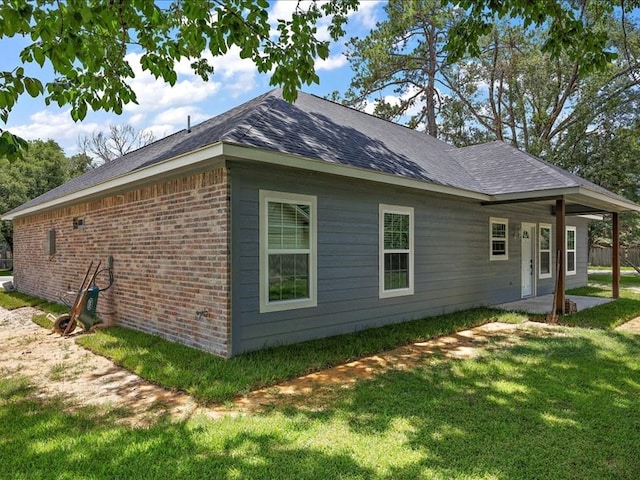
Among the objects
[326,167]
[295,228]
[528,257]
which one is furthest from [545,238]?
[295,228]

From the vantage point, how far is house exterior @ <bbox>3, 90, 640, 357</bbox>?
538cm

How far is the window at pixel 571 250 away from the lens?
1428cm

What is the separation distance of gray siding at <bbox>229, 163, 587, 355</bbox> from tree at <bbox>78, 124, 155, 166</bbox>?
3017 cm

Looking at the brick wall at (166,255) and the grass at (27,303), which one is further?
the grass at (27,303)

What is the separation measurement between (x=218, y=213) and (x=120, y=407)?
2.42m

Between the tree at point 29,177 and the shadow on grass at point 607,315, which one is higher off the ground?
the tree at point 29,177

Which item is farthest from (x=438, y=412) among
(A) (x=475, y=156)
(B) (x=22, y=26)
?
(A) (x=475, y=156)

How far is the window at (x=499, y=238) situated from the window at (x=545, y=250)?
201 centimetres

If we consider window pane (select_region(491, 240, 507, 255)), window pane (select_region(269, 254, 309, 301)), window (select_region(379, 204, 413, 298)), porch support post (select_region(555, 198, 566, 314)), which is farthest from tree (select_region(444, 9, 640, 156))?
window pane (select_region(269, 254, 309, 301))

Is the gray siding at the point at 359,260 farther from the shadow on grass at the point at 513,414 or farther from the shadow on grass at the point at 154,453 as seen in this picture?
the shadow on grass at the point at 154,453

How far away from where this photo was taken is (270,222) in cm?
568

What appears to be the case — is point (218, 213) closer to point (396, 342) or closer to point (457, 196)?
point (396, 342)

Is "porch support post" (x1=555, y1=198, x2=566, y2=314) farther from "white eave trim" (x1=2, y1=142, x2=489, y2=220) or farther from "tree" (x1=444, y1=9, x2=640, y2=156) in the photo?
Result: "tree" (x1=444, y1=9, x2=640, y2=156)

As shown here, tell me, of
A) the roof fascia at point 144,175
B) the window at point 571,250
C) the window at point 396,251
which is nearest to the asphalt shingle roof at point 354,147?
the roof fascia at point 144,175
